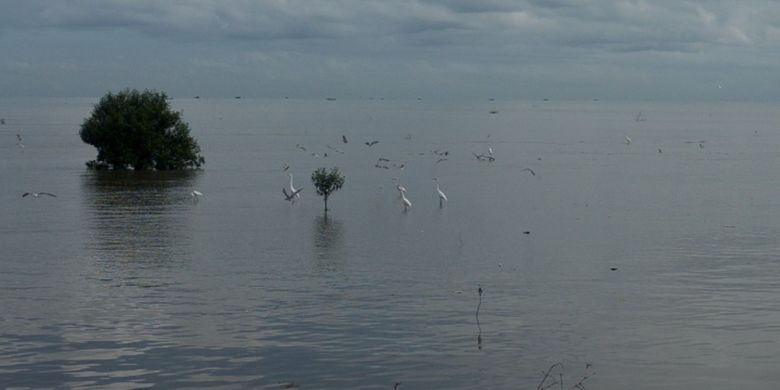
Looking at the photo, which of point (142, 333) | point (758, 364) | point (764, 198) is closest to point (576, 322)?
point (758, 364)

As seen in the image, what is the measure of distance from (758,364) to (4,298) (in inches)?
749

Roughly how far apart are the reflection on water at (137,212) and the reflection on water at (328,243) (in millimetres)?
5181

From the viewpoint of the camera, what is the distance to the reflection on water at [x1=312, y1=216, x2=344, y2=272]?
36.7 m

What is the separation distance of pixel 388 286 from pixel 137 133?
5243 centimetres

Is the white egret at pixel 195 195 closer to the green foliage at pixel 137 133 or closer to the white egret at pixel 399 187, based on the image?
the white egret at pixel 399 187

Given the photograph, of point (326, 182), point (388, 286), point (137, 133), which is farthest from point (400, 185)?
point (388, 286)

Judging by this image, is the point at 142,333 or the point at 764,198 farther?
the point at 764,198

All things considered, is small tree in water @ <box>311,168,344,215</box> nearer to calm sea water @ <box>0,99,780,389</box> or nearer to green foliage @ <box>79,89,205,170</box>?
calm sea water @ <box>0,99,780,389</box>

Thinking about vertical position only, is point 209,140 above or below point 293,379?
above

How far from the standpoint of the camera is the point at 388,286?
31875mm

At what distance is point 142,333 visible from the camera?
25.0 meters

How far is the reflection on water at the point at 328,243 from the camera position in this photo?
3666cm

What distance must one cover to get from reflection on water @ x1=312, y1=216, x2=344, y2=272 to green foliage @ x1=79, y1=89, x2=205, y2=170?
32.8 meters

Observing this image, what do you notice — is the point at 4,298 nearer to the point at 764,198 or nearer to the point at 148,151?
the point at 764,198
